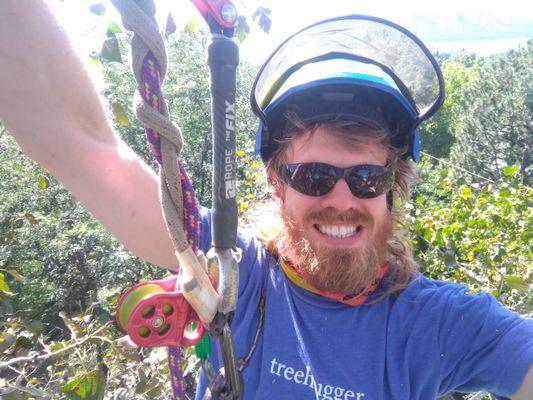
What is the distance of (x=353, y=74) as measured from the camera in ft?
4.02

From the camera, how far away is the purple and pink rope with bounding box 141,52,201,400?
616mm

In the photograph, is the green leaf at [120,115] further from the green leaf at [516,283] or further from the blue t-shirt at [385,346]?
the green leaf at [516,283]

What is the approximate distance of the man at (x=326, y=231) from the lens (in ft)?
3.45

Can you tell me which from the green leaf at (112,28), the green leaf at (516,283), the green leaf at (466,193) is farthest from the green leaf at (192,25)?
the green leaf at (466,193)

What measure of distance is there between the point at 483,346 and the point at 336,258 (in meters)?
0.50

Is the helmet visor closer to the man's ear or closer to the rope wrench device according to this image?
the man's ear

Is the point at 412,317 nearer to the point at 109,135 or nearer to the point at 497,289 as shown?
the point at 109,135

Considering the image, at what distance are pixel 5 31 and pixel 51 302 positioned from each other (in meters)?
20.8

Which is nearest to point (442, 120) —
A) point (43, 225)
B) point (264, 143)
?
point (43, 225)

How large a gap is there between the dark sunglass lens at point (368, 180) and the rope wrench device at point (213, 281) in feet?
2.16

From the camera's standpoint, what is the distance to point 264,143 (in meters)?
1.47

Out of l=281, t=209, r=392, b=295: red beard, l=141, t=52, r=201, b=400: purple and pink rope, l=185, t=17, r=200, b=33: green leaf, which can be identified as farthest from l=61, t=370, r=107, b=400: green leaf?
l=185, t=17, r=200, b=33: green leaf

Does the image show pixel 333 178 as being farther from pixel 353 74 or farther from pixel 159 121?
pixel 159 121

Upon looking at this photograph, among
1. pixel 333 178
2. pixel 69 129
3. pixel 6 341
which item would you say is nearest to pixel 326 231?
pixel 333 178
